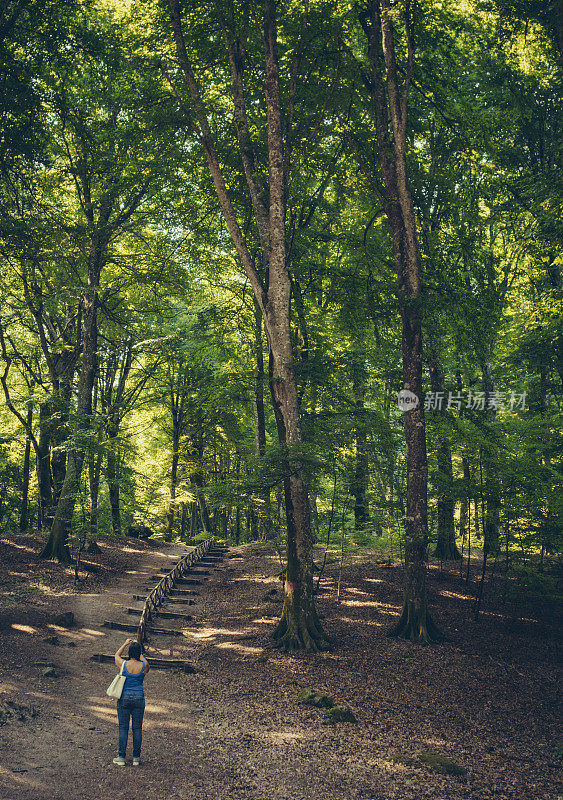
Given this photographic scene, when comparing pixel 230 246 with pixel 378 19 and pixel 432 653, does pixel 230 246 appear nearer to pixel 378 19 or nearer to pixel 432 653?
pixel 378 19

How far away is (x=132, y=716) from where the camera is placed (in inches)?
239

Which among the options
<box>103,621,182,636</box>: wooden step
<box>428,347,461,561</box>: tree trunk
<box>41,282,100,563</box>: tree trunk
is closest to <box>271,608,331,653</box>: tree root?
<box>103,621,182,636</box>: wooden step

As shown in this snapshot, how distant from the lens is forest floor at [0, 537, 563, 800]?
20.0 ft

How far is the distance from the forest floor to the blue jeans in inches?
10.1

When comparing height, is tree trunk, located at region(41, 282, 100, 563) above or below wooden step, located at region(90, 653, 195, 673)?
above

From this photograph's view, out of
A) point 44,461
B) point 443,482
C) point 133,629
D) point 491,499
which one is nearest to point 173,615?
point 133,629

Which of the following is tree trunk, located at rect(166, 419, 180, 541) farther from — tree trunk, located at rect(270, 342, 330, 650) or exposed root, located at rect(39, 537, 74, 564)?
tree trunk, located at rect(270, 342, 330, 650)

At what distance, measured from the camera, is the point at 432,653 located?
10180 millimetres

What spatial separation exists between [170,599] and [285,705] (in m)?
7.91

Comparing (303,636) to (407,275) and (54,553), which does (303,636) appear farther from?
(54,553)

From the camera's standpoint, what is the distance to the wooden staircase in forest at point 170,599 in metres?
10.1

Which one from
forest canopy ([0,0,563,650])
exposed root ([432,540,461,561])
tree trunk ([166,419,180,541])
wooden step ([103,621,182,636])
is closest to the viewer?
forest canopy ([0,0,563,650])

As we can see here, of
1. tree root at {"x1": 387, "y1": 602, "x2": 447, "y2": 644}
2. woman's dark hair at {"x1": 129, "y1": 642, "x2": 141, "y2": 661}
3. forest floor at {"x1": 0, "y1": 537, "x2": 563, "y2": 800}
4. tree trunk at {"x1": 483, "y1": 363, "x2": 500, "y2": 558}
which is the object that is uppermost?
tree trunk at {"x1": 483, "y1": 363, "x2": 500, "y2": 558}

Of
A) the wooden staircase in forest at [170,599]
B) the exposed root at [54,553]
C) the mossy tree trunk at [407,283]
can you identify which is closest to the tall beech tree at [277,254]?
the mossy tree trunk at [407,283]
